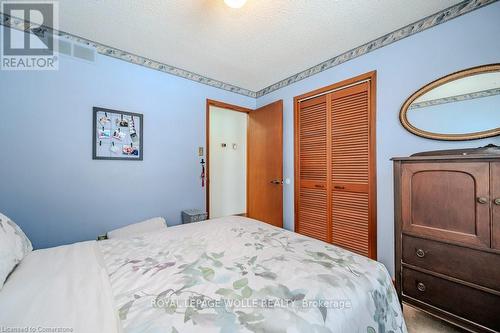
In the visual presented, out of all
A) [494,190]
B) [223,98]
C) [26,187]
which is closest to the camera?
[494,190]

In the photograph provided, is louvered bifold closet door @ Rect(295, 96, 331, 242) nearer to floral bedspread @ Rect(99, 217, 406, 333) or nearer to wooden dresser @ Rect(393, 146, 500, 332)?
wooden dresser @ Rect(393, 146, 500, 332)

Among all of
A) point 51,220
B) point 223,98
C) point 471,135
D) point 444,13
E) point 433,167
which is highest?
point 444,13

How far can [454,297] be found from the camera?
131cm

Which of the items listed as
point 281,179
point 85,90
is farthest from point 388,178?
point 85,90

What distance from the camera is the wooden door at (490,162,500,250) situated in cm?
116

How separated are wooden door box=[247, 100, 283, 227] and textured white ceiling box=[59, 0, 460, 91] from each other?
90 centimetres

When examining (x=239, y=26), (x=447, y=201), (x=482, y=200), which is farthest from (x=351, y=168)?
(x=239, y=26)

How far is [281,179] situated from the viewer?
9.79 ft

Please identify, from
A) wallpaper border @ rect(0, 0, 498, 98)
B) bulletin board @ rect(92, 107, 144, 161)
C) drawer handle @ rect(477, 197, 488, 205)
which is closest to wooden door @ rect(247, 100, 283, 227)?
wallpaper border @ rect(0, 0, 498, 98)

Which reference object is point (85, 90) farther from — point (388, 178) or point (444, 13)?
point (444, 13)

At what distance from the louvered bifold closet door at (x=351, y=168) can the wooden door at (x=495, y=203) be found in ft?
3.21

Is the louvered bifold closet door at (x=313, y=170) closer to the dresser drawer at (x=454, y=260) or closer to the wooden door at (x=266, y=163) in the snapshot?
the wooden door at (x=266, y=163)

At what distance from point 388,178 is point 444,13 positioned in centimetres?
150

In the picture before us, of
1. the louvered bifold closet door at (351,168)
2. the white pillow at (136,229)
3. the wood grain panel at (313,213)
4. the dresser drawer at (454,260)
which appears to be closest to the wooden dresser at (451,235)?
the dresser drawer at (454,260)
